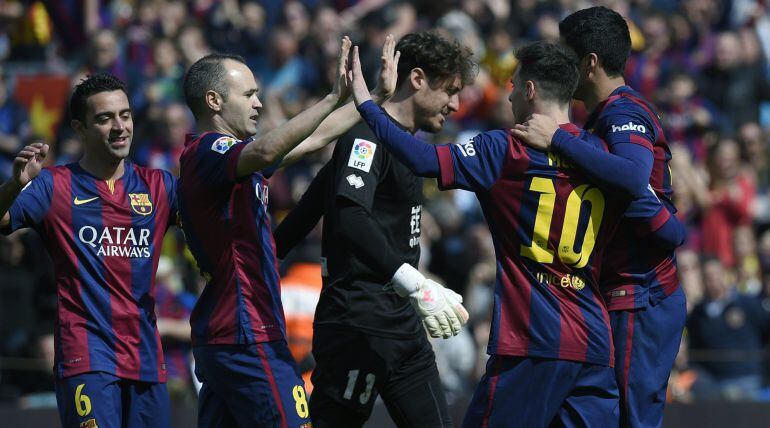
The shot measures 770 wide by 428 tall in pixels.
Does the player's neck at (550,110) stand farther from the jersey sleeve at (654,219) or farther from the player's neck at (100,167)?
the player's neck at (100,167)

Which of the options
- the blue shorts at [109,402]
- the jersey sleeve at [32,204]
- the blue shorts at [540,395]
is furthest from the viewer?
the jersey sleeve at [32,204]

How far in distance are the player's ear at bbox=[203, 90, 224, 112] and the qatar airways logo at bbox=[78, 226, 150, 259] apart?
0.73 m

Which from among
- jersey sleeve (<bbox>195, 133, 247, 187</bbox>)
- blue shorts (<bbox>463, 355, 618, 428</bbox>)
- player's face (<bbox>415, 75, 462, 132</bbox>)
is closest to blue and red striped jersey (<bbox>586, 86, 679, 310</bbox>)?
blue shorts (<bbox>463, 355, 618, 428</bbox>)

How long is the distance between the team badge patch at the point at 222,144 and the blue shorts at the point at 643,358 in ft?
6.76

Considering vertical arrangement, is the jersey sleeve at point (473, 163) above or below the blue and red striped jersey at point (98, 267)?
above

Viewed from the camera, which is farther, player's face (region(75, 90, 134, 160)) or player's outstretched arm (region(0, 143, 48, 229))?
player's face (region(75, 90, 134, 160))

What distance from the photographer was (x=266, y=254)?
19.9 ft

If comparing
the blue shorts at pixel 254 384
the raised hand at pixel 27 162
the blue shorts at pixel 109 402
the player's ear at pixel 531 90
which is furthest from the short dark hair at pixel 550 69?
the blue shorts at pixel 109 402

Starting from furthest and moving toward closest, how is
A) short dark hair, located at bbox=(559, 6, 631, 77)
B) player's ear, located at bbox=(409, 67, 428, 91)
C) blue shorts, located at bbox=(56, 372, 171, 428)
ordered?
player's ear, located at bbox=(409, 67, 428, 91), short dark hair, located at bbox=(559, 6, 631, 77), blue shorts, located at bbox=(56, 372, 171, 428)

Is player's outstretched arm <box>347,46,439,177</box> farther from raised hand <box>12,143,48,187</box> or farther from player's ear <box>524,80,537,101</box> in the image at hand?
raised hand <box>12,143,48,187</box>

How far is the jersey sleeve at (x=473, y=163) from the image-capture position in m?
5.66

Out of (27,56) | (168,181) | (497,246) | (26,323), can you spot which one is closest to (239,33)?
(27,56)

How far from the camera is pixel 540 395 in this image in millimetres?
5590

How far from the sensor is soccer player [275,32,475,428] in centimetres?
629
